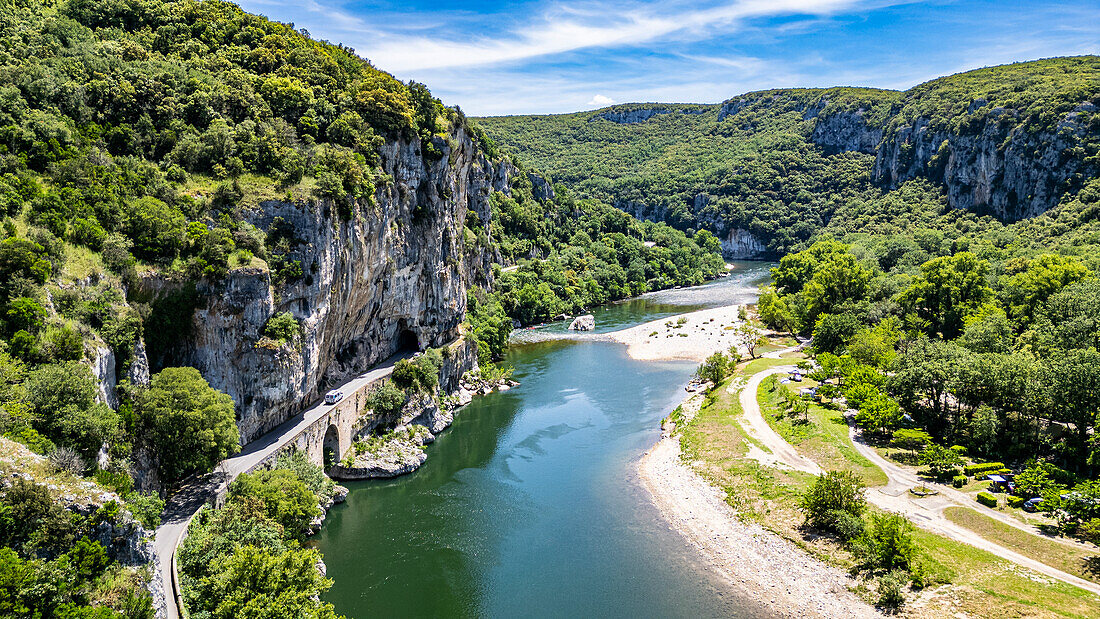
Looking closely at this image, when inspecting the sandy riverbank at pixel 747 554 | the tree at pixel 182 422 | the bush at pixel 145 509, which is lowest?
the sandy riverbank at pixel 747 554

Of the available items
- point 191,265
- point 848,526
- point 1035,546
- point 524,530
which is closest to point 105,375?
point 191,265

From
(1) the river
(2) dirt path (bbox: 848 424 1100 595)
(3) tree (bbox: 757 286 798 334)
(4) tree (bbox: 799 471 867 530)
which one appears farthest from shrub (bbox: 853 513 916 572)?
(3) tree (bbox: 757 286 798 334)

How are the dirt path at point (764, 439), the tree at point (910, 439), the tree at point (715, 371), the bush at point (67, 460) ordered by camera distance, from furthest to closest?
the tree at point (715, 371) → the dirt path at point (764, 439) → the tree at point (910, 439) → the bush at point (67, 460)

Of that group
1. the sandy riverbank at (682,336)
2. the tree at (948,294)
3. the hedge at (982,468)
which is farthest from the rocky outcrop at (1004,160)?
the hedge at (982,468)

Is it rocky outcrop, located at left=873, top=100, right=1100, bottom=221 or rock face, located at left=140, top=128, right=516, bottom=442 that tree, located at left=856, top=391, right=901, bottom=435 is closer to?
rock face, located at left=140, top=128, right=516, bottom=442

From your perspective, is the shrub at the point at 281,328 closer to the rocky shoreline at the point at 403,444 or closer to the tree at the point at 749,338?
the rocky shoreline at the point at 403,444

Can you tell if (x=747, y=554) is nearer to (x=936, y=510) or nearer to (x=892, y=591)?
(x=892, y=591)
